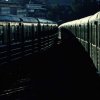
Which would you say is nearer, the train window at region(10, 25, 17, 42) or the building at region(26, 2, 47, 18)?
the train window at region(10, 25, 17, 42)

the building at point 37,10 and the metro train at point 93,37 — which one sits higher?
the building at point 37,10

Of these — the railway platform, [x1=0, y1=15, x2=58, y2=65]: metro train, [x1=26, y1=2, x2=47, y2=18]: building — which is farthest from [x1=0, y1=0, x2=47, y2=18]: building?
the railway platform

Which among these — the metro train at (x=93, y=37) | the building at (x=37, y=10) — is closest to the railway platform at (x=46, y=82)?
the metro train at (x=93, y=37)

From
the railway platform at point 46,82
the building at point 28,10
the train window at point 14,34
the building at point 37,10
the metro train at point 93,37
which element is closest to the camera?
the railway platform at point 46,82

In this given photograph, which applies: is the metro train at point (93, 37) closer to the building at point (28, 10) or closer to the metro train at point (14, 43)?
the metro train at point (14, 43)

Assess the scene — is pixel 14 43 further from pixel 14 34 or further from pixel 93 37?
pixel 93 37

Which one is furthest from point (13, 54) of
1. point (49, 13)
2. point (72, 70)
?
point (49, 13)

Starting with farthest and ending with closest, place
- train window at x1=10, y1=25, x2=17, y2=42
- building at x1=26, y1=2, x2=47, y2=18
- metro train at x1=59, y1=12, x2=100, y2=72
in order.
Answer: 1. building at x1=26, y1=2, x2=47, y2=18
2. train window at x1=10, y1=25, x2=17, y2=42
3. metro train at x1=59, y1=12, x2=100, y2=72

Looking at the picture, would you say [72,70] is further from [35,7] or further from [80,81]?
[35,7]

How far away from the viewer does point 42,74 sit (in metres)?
19.9

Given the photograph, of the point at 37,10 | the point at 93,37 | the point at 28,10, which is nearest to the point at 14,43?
the point at 93,37

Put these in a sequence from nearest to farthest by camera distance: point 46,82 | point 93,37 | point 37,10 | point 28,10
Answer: point 93,37 < point 46,82 < point 28,10 < point 37,10

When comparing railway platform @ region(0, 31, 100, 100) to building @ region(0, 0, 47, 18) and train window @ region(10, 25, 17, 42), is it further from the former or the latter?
building @ region(0, 0, 47, 18)

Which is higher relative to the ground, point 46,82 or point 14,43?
point 14,43
